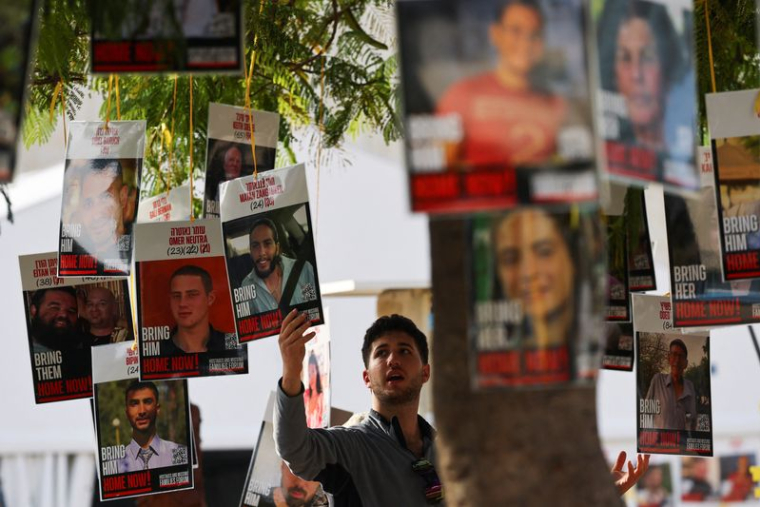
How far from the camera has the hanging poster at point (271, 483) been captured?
3857mm

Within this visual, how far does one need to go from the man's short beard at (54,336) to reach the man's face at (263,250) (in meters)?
0.82

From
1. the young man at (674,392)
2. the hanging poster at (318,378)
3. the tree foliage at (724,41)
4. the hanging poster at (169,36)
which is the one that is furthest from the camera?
the hanging poster at (318,378)

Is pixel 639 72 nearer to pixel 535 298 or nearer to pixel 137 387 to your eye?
pixel 535 298

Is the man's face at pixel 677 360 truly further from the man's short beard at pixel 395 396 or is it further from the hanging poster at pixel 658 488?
the hanging poster at pixel 658 488

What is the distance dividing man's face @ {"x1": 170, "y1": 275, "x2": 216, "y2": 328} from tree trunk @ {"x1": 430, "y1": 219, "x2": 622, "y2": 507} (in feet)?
4.18

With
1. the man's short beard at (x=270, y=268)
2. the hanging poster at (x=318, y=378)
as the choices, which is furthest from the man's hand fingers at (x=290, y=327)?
the hanging poster at (x=318, y=378)

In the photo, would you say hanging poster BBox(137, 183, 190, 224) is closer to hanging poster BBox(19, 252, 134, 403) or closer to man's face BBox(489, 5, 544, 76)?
hanging poster BBox(19, 252, 134, 403)

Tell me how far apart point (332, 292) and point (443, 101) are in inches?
143

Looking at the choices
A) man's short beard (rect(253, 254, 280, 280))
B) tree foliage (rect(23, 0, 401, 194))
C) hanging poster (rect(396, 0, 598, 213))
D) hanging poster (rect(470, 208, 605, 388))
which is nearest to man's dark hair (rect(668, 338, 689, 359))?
tree foliage (rect(23, 0, 401, 194))

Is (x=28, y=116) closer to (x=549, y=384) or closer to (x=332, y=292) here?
(x=332, y=292)

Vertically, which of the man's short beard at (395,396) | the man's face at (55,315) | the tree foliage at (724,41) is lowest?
the man's short beard at (395,396)

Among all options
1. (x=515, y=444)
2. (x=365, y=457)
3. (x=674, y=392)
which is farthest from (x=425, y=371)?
(x=515, y=444)

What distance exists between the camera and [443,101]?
5.02 feet

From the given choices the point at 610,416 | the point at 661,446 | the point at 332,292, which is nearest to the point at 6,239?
the point at 332,292
